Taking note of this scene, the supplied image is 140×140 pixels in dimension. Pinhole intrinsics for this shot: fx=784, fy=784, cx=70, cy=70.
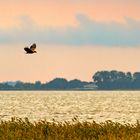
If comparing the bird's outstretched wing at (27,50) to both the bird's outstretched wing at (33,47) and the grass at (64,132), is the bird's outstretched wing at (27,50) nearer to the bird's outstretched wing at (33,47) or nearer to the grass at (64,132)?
the bird's outstretched wing at (33,47)

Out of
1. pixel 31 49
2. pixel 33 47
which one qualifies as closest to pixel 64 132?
pixel 33 47

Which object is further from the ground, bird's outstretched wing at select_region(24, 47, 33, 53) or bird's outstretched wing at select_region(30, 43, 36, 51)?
bird's outstretched wing at select_region(30, 43, 36, 51)

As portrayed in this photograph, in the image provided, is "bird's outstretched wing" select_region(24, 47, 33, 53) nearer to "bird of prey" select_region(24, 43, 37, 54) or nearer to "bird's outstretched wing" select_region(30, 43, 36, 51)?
"bird of prey" select_region(24, 43, 37, 54)

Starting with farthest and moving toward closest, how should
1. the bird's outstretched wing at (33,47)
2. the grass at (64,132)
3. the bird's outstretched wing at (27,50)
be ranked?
the grass at (64,132) → the bird's outstretched wing at (33,47) → the bird's outstretched wing at (27,50)

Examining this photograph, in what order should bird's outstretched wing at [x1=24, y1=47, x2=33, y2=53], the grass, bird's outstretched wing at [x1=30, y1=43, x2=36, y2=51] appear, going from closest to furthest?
bird's outstretched wing at [x1=24, y1=47, x2=33, y2=53]
bird's outstretched wing at [x1=30, y1=43, x2=36, y2=51]
the grass

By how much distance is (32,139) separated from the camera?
132ft

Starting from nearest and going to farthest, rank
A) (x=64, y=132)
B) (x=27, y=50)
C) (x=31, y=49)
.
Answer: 1. (x=27, y=50)
2. (x=31, y=49)
3. (x=64, y=132)

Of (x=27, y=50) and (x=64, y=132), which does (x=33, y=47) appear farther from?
(x=64, y=132)

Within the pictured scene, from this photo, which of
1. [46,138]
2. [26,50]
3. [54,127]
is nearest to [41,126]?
[54,127]

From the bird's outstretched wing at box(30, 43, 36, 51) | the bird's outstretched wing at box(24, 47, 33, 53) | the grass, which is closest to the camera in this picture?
the bird's outstretched wing at box(24, 47, 33, 53)

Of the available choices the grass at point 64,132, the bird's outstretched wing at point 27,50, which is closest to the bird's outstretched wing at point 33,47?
the bird's outstretched wing at point 27,50

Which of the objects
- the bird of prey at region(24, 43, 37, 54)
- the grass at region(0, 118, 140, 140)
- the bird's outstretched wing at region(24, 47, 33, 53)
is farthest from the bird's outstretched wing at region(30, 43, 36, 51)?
the grass at region(0, 118, 140, 140)

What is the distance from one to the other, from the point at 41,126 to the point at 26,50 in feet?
23.7

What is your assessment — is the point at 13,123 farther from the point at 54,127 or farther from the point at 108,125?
the point at 108,125
